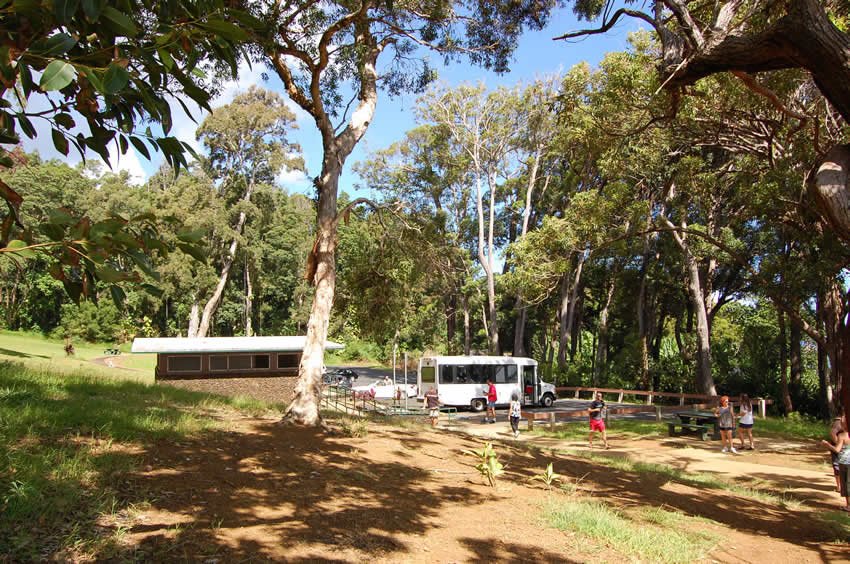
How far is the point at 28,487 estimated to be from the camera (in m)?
3.96

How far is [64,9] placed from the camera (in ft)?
4.91

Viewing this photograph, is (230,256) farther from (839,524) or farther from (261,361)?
(839,524)

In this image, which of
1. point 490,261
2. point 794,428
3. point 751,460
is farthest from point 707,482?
point 490,261

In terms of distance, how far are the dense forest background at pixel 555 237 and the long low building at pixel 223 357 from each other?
2257 millimetres

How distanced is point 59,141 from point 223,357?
1984 cm

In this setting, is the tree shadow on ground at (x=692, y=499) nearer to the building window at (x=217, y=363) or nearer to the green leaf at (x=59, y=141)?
the green leaf at (x=59, y=141)

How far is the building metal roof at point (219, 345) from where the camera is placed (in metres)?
20.0

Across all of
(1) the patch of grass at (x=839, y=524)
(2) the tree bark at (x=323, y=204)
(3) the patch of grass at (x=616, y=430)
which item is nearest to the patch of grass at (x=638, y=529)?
(1) the patch of grass at (x=839, y=524)

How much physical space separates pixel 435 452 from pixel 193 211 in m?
35.6

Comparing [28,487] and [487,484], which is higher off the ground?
[28,487]

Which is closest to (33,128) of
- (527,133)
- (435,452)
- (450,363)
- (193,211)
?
(435,452)

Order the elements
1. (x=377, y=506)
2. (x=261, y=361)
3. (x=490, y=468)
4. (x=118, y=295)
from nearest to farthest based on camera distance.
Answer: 1. (x=118, y=295)
2. (x=377, y=506)
3. (x=490, y=468)
4. (x=261, y=361)

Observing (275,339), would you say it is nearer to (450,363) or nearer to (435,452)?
(450,363)

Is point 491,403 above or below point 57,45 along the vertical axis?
below
